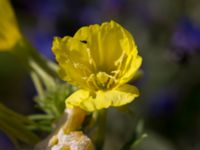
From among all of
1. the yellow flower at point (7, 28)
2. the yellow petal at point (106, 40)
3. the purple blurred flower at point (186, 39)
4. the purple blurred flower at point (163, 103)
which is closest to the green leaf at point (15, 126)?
the yellow petal at point (106, 40)

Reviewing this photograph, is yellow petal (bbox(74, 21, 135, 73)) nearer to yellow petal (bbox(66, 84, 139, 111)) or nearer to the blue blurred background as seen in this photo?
yellow petal (bbox(66, 84, 139, 111))

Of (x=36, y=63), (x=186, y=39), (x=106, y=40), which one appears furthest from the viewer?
(x=186, y=39)

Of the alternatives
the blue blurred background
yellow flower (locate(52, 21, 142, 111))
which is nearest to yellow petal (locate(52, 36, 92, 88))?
yellow flower (locate(52, 21, 142, 111))

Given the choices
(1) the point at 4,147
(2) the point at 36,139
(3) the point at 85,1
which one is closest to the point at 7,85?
(1) the point at 4,147

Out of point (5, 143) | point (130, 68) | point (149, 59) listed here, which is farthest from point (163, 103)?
point (130, 68)

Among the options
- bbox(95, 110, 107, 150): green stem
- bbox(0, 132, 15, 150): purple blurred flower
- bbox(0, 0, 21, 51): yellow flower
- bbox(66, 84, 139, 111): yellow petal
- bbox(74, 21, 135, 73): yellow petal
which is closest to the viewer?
bbox(66, 84, 139, 111): yellow petal

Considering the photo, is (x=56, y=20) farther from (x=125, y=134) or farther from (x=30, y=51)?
(x=30, y=51)

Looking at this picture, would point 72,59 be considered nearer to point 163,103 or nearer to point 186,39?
point 186,39

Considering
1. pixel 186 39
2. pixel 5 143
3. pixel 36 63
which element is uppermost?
pixel 36 63
